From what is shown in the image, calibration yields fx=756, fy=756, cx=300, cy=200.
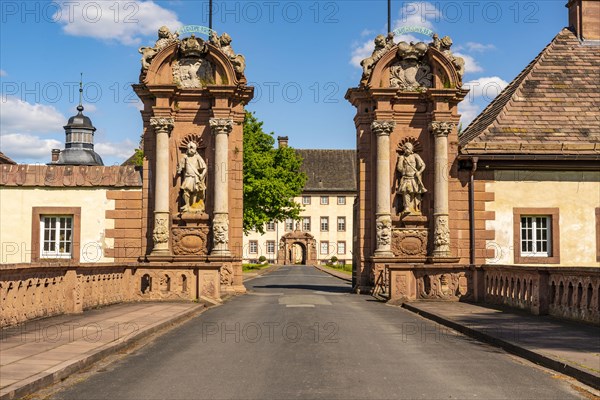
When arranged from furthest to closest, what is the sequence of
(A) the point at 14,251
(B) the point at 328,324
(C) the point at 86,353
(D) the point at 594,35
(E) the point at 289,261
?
(E) the point at 289,261
(D) the point at 594,35
(A) the point at 14,251
(B) the point at 328,324
(C) the point at 86,353

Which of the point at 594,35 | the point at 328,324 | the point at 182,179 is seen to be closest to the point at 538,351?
the point at 328,324

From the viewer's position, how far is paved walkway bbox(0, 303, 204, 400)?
810cm

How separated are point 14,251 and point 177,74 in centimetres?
758

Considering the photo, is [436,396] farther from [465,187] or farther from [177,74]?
[177,74]

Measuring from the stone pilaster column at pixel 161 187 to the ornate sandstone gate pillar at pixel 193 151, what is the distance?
0.10 feet

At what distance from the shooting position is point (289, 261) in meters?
96.1

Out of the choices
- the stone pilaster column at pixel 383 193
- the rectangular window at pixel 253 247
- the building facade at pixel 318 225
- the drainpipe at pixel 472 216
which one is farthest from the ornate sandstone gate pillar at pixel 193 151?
the rectangular window at pixel 253 247

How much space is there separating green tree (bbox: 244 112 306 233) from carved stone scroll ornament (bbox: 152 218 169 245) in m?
23.0

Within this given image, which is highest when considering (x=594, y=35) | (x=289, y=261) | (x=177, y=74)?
(x=594, y=35)

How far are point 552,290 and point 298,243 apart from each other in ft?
265

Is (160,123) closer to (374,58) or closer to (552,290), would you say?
(374,58)

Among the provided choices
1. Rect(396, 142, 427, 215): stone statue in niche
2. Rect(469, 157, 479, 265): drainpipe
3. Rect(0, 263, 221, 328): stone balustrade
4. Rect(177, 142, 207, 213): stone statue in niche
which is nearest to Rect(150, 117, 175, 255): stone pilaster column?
Rect(177, 142, 207, 213): stone statue in niche

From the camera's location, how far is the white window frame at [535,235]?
23984 mm

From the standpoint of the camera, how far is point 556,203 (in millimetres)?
23719
